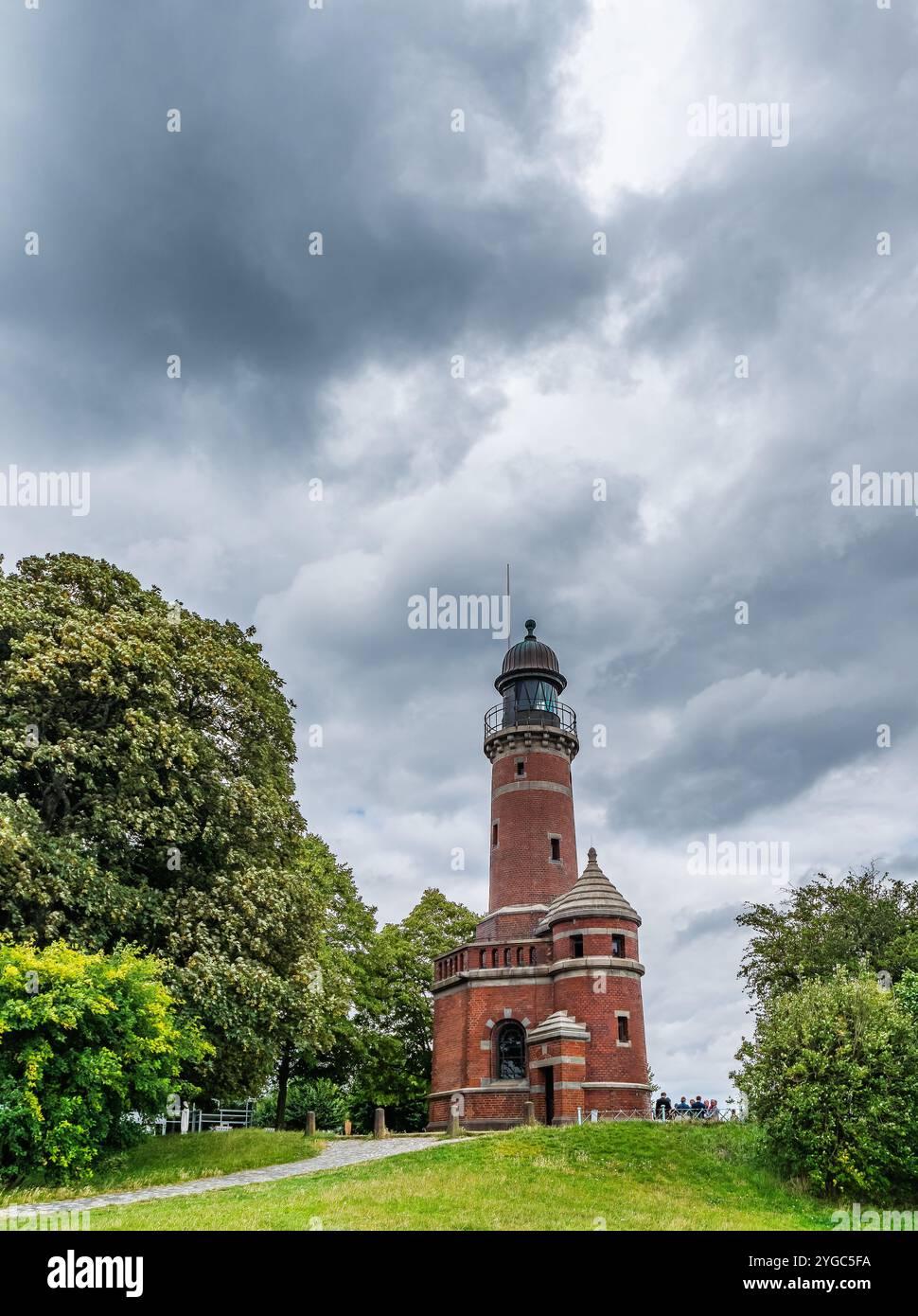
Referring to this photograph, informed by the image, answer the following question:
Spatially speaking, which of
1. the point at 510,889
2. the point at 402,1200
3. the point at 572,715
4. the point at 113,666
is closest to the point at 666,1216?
the point at 402,1200

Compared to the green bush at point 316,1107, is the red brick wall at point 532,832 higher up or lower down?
higher up

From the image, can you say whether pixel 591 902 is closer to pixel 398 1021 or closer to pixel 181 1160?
pixel 398 1021

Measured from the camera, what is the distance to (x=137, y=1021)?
19531mm

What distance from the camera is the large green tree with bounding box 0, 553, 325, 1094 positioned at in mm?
21375

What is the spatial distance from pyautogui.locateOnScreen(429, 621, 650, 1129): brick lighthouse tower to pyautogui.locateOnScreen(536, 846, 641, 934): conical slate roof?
5 cm

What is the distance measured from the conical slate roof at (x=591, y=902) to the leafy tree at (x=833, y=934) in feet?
21.8

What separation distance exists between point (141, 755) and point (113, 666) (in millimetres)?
2312

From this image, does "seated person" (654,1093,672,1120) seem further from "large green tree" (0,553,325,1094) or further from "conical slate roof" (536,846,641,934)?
"large green tree" (0,553,325,1094)

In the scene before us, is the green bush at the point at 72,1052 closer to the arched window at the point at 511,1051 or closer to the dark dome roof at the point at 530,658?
the arched window at the point at 511,1051

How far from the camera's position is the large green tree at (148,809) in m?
21.4

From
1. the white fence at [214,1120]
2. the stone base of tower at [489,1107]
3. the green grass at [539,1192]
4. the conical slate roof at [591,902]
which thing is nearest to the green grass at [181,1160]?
the green grass at [539,1192]

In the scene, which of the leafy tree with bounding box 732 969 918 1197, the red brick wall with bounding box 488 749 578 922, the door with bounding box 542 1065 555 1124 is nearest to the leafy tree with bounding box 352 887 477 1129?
the red brick wall with bounding box 488 749 578 922
